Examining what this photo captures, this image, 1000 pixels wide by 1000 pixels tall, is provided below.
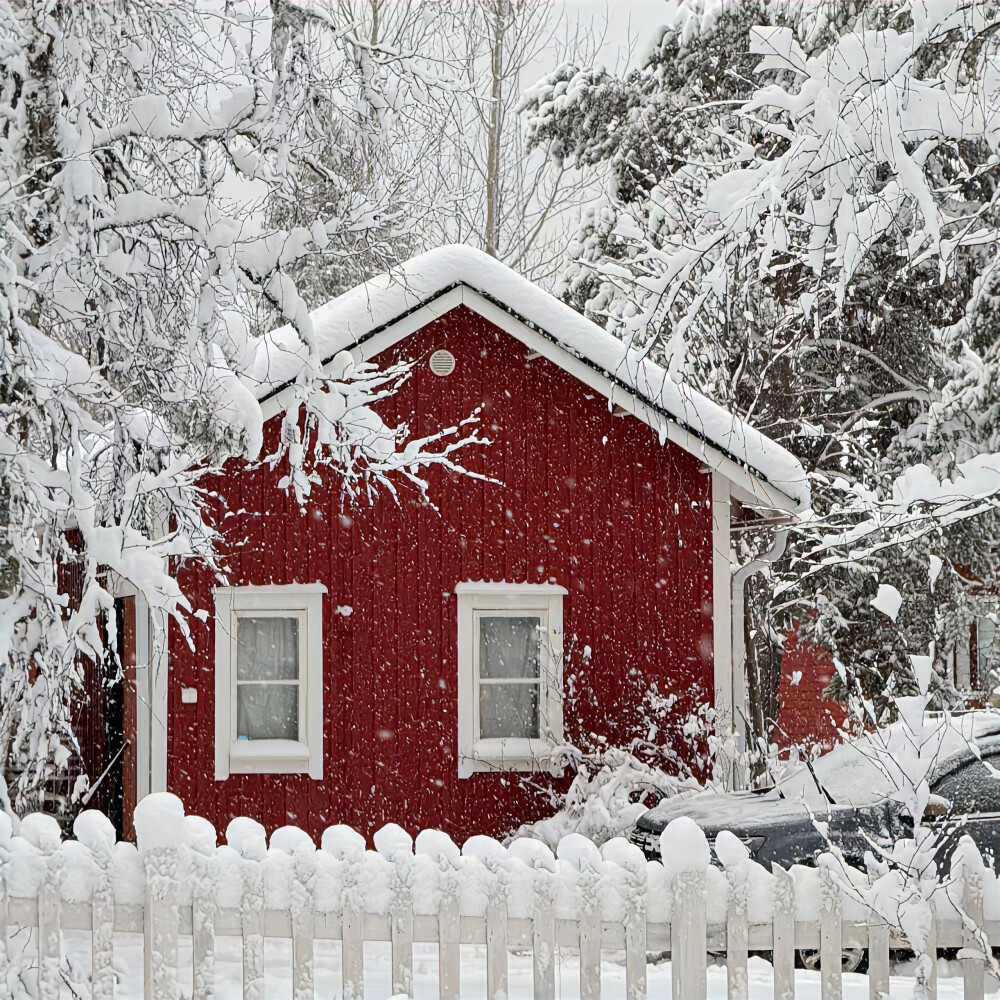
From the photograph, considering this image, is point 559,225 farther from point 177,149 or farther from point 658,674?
point 177,149

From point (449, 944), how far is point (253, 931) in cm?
73

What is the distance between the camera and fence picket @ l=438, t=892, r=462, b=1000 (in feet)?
14.9

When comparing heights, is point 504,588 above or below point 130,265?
below

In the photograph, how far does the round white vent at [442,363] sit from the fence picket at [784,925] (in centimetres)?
691

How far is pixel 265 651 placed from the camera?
10.6m

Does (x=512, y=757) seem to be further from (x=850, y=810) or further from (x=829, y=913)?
(x=829, y=913)

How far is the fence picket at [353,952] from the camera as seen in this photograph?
4594 millimetres

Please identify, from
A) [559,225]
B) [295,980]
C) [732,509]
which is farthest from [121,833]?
[559,225]

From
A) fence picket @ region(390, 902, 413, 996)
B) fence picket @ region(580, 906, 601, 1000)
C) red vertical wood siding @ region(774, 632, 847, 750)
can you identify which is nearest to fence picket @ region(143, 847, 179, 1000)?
fence picket @ region(390, 902, 413, 996)

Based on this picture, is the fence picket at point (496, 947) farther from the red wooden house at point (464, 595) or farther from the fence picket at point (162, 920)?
the red wooden house at point (464, 595)

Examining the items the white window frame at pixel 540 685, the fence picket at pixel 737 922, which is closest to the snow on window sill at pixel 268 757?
the white window frame at pixel 540 685

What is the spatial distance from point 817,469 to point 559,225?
10.3 metres

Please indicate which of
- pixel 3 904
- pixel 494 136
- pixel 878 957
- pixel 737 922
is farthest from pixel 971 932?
pixel 494 136

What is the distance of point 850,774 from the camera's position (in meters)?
8.16
